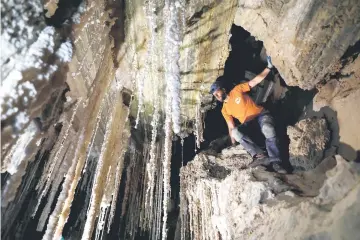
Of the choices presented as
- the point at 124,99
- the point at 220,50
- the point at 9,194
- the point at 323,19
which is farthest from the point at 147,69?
the point at 9,194

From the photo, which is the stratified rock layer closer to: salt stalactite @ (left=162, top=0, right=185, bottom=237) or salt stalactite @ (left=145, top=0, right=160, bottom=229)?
salt stalactite @ (left=162, top=0, right=185, bottom=237)

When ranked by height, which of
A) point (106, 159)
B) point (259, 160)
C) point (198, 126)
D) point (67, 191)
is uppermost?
point (198, 126)

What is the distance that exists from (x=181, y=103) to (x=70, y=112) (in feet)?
8.03

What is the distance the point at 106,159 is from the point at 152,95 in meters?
1.42

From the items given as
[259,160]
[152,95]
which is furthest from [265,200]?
[152,95]

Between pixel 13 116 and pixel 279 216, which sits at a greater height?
pixel 13 116

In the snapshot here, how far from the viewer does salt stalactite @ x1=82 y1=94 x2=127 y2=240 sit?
5.02m

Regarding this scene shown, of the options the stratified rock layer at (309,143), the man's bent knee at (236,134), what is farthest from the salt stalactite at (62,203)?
the stratified rock layer at (309,143)

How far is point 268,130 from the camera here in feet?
16.9

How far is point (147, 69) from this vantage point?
5277 millimetres

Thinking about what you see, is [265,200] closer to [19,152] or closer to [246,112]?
[246,112]

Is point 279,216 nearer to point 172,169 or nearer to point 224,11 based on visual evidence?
point 224,11

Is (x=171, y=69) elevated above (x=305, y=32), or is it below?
above

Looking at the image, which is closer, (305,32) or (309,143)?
(305,32)
